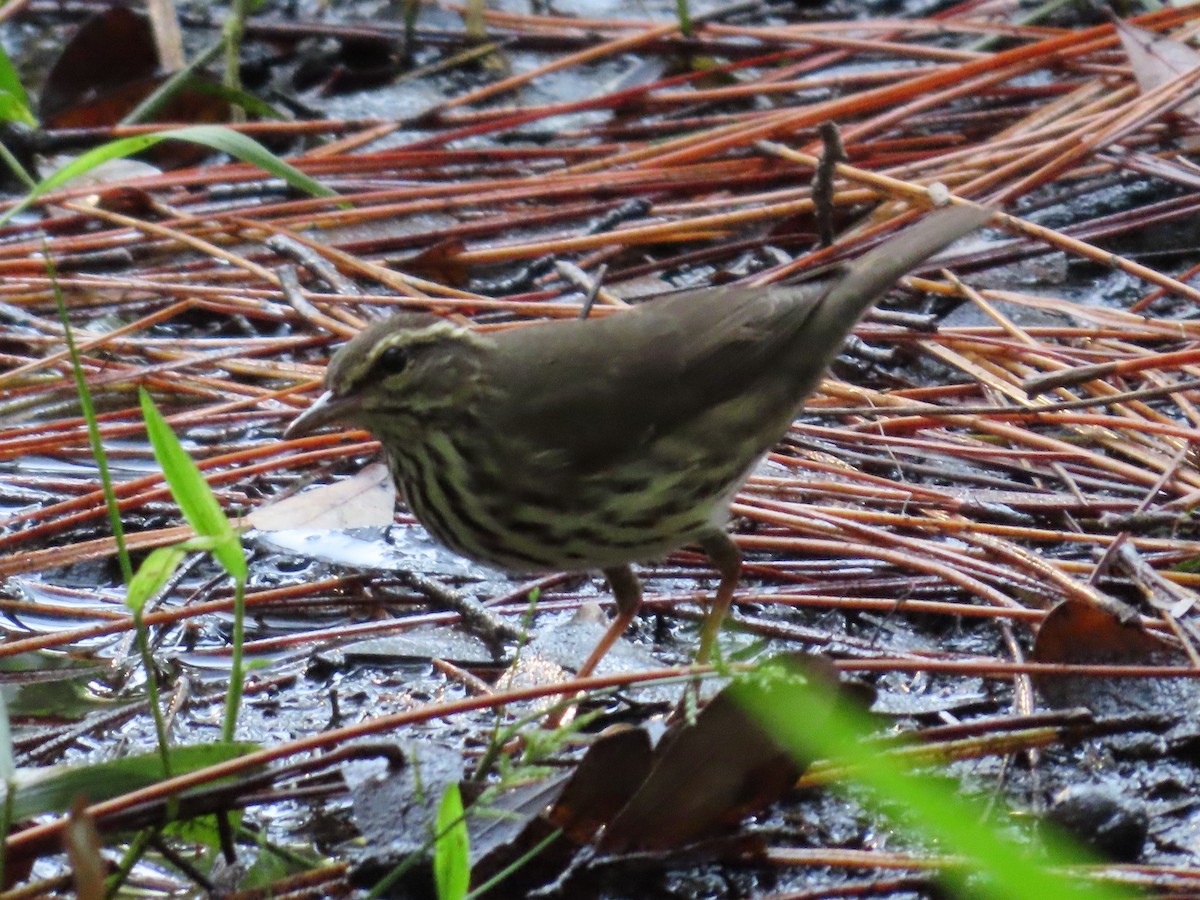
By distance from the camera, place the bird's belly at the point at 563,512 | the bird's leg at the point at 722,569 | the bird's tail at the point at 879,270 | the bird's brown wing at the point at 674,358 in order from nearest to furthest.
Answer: the bird's belly at the point at 563,512
the bird's brown wing at the point at 674,358
the bird's leg at the point at 722,569
the bird's tail at the point at 879,270

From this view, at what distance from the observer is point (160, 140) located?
2.90 metres

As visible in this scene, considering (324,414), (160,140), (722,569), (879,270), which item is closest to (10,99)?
(160,140)

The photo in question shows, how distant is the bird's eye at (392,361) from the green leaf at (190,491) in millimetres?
1019

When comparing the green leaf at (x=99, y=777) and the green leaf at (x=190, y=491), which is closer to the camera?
the green leaf at (x=190, y=491)

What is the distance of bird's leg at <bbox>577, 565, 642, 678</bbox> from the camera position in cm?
331

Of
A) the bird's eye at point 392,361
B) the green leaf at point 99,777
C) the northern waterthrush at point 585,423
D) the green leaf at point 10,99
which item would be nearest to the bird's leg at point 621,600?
the northern waterthrush at point 585,423

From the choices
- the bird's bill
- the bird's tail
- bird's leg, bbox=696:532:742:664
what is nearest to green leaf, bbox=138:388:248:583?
the bird's bill

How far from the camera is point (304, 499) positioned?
3551 mm

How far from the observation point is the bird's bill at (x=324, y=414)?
10.4ft

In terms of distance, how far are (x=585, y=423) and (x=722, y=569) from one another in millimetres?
477

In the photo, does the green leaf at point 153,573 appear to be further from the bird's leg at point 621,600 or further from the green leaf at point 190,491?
the bird's leg at point 621,600

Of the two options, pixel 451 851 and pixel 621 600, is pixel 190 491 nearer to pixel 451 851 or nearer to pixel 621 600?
pixel 451 851

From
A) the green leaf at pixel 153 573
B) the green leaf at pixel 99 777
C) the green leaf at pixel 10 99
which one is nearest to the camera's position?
the green leaf at pixel 153 573

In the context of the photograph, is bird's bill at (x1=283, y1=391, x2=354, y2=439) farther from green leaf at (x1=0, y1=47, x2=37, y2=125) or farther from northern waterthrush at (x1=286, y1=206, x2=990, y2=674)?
green leaf at (x1=0, y1=47, x2=37, y2=125)
